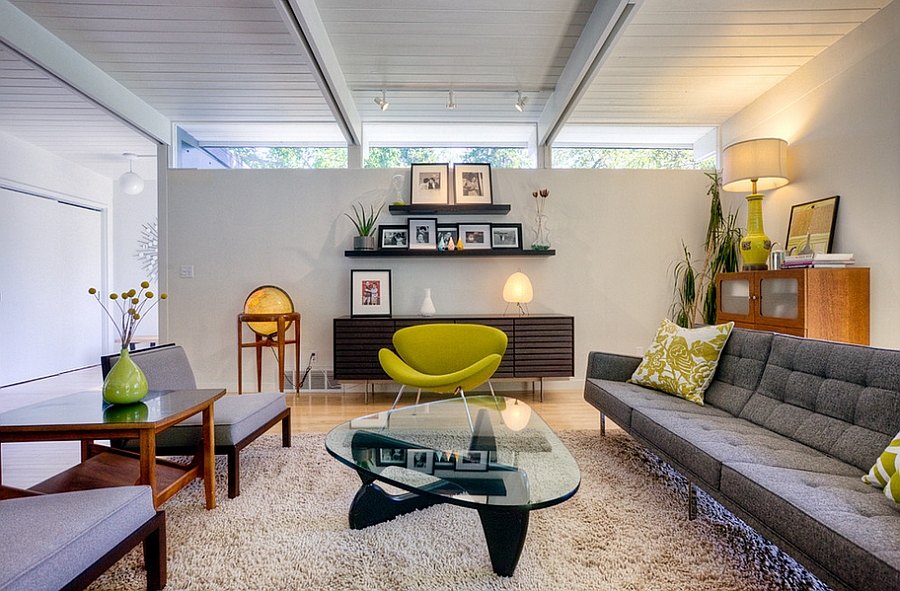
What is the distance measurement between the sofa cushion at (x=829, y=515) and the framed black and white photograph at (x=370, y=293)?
314cm

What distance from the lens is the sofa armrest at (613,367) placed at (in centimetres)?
293

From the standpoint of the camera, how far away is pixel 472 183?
439 cm

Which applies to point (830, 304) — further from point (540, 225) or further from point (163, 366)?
point (163, 366)

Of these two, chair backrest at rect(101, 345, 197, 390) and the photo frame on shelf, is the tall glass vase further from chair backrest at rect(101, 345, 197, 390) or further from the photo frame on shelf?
chair backrest at rect(101, 345, 197, 390)

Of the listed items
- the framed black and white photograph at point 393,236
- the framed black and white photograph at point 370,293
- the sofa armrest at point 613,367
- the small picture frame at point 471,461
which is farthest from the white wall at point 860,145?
the framed black and white photograph at point 370,293

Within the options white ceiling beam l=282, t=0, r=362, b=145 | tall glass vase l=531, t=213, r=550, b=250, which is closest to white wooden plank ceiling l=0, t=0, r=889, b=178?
white ceiling beam l=282, t=0, r=362, b=145

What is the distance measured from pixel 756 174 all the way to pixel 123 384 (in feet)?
13.3

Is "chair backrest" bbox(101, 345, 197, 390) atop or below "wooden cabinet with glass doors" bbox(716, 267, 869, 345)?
below

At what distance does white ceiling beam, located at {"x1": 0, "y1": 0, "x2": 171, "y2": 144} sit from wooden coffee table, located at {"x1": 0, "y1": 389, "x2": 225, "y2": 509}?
7.29 ft

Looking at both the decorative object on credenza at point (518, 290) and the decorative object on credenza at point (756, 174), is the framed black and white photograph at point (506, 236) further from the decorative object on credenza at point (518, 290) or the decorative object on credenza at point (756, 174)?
the decorative object on credenza at point (756, 174)

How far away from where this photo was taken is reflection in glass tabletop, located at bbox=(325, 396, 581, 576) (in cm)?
145

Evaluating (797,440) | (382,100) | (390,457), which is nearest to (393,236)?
(382,100)

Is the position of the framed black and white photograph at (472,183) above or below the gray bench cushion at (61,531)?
above

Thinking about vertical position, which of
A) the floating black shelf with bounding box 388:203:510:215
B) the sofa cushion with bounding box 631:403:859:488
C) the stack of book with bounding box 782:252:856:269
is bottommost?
the sofa cushion with bounding box 631:403:859:488
